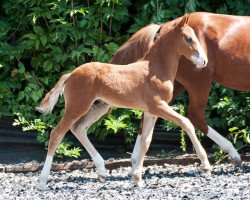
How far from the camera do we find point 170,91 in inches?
240

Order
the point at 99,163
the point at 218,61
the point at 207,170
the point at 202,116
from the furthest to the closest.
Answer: the point at 202,116, the point at 218,61, the point at 99,163, the point at 207,170

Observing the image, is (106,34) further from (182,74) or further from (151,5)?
(182,74)

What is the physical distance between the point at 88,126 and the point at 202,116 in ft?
4.60

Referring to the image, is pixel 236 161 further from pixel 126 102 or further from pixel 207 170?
pixel 126 102

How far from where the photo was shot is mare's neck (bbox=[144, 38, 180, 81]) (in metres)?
6.17

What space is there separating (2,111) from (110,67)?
256 centimetres

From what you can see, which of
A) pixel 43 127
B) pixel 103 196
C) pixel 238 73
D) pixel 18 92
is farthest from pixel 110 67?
pixel 18 92

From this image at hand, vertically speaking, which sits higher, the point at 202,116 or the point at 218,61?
the point at 218,61

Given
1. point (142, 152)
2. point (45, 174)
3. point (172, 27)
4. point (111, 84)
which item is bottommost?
point (45, 174)

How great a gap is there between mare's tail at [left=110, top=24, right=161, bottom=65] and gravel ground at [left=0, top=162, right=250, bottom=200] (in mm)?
1169

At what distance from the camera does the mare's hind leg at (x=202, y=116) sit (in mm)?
7250

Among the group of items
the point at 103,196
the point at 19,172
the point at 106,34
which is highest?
the point at 106,34

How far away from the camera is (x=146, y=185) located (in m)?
6.34

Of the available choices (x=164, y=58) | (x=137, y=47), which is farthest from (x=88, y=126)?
(x=164, y=58)
